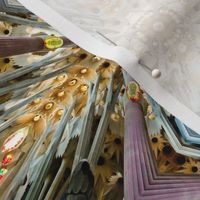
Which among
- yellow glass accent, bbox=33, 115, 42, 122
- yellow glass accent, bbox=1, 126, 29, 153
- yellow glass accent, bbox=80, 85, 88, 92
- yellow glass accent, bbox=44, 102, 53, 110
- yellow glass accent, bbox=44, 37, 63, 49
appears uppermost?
yellow glass accent, bbox=44, 37, 63, 49

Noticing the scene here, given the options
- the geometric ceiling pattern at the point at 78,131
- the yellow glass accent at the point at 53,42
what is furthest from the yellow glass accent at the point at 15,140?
the yellow glass accent at the point at 53,42

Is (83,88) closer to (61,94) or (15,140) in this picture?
(61,94)

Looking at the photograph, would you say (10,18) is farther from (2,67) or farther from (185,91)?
(185,91)

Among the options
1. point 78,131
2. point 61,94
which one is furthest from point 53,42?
point 78,131

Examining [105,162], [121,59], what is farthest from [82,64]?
[121,59]

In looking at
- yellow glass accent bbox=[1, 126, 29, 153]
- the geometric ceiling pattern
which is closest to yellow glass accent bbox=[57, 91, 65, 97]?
the geometric ceiling pattern

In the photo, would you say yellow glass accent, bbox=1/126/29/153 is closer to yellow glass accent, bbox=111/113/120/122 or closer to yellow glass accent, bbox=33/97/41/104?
yellow glass accent, bbox=33/97/41/104

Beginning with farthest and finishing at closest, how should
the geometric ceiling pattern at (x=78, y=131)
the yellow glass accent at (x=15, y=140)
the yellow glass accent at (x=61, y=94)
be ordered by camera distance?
the yellow glass accent at (x=61, y=94)
the yellow glass accent at (x=15, y=140)
the geometric ceiling pattern at (x=78, y=131)

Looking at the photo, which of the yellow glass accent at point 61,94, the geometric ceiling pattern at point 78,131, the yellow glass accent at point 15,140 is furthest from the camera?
the yellow glass accent at point 61,94

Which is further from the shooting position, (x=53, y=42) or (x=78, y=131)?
(x=53, y=42)

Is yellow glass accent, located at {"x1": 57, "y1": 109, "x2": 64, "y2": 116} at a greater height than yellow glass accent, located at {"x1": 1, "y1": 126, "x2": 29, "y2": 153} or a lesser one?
greater

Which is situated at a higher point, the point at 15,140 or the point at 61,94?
the point at 61,94

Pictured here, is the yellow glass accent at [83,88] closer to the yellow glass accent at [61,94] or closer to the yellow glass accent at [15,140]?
the yellow glass accent at [61,94]

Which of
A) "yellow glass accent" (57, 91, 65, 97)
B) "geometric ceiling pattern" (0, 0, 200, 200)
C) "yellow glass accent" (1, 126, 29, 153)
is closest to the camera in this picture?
"geometric ceiling pattern" (0, 0, 200, 200)
